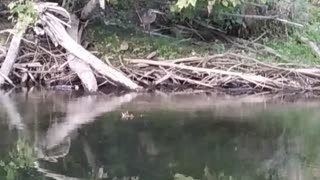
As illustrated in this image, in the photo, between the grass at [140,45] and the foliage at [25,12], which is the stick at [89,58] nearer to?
the foliage at [25,12]

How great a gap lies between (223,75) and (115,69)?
2.30 m

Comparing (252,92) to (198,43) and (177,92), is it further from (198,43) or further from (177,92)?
(198,43)

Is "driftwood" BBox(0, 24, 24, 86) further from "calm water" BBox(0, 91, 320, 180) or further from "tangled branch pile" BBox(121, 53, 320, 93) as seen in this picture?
"tangled branch pile" BBox(121, 53, 320, 93)

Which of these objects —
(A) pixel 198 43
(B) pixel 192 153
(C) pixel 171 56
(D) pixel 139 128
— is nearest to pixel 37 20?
(C) pixel 171 56

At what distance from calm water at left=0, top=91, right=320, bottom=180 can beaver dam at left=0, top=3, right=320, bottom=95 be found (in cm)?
147

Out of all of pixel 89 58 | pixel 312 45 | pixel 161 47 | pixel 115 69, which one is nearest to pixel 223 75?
pixel 161 47

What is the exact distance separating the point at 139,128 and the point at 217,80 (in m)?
5.21

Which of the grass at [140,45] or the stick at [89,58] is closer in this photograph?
the stick at [89,58]

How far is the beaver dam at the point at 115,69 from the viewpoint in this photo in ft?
48.2

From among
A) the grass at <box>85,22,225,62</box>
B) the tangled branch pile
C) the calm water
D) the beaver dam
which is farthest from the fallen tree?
the calm water

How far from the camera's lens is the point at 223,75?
49.4ft

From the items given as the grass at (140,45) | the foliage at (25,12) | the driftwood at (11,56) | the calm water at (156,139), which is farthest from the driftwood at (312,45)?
the driftwood at (11,56)

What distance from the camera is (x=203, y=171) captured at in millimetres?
7727

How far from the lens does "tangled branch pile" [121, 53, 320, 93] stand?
15.0 metres
